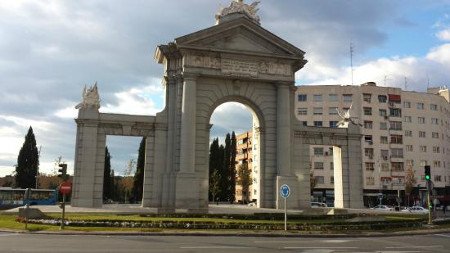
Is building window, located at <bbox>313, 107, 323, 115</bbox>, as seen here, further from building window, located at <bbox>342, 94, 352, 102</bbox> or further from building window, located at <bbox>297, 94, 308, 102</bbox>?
building window, located at <bbox>342, 94, 352, 102</bbox>

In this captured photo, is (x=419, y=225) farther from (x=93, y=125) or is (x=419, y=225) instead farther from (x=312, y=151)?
(x=312, y=151)

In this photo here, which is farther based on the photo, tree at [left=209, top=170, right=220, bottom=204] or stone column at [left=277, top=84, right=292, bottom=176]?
tree at [left=209, top=170, right=220, bottom=204]

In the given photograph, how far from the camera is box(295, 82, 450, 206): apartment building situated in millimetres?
93250

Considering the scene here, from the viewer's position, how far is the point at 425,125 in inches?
3875

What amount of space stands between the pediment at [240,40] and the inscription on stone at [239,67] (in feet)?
4.06

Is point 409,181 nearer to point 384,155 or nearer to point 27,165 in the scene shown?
point 384,155

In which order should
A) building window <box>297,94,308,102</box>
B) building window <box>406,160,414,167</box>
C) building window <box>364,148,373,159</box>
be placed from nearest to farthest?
1. building window <box>364,148,373,159</box>
2. building window <box>406,160,414,167</box>
3. building window <box>297,94,308,102</box>

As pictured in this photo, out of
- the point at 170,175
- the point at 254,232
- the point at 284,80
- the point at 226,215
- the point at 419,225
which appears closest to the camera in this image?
the point at 254,232

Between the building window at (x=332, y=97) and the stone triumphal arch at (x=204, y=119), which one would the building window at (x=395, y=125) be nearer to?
the building window at (x=332, y=97)

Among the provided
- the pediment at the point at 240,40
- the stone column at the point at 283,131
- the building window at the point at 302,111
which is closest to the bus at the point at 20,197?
the pediment at the point at 240,40

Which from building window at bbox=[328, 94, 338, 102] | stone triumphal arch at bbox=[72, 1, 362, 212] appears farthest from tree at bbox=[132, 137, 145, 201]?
building window at bbox=[328, 94, 338, 102]

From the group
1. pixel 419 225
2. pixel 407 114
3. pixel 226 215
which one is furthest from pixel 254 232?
pixel 407 114

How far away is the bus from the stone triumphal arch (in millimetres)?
17829

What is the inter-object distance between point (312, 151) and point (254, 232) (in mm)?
70417
